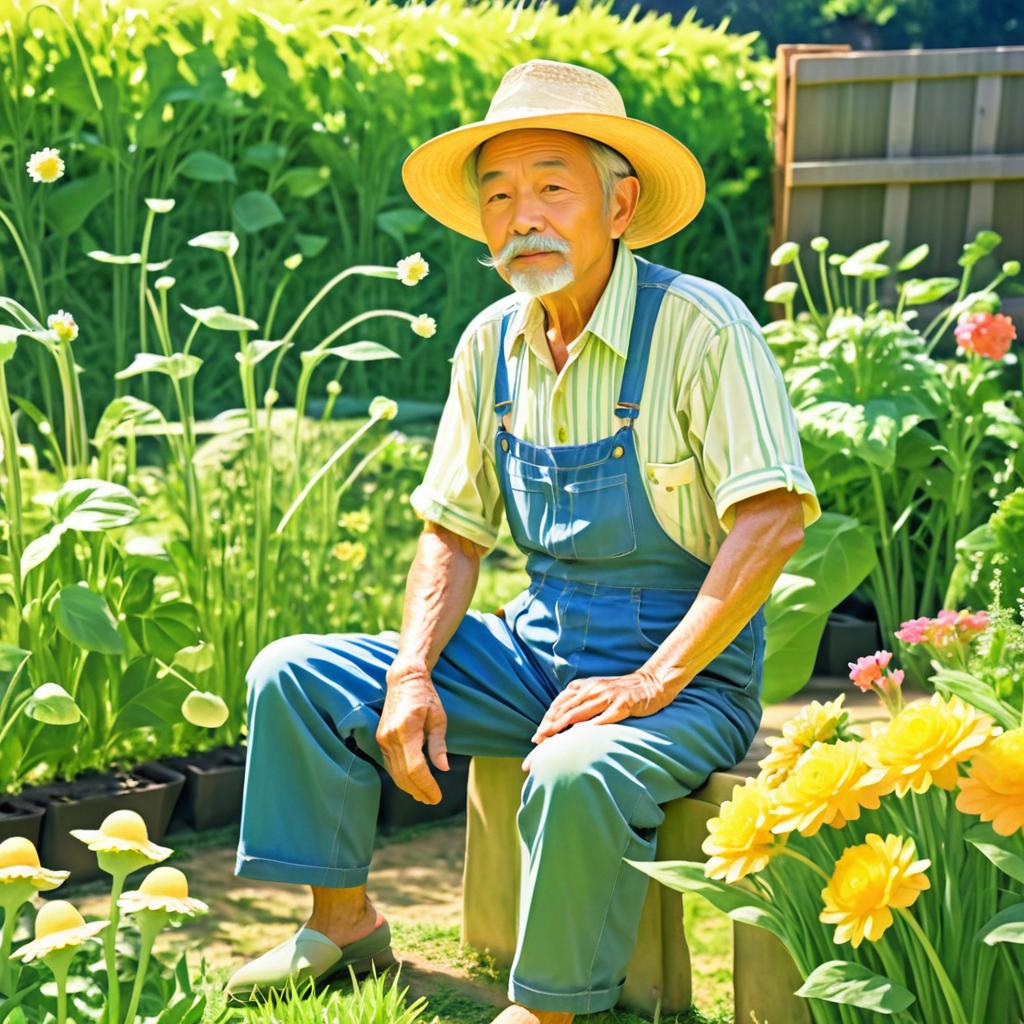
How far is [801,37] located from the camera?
1667 centimetres

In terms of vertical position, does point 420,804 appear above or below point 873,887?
below

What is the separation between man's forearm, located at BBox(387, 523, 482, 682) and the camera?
266 centimetres

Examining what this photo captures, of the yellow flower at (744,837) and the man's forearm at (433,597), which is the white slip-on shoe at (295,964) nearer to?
the man's forearm at (433,597)

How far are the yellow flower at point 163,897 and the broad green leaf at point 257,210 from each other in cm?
284

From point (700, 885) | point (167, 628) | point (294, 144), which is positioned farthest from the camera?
point (294, 144)

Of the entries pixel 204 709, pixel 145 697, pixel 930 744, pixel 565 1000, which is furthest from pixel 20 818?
pixel 930 744

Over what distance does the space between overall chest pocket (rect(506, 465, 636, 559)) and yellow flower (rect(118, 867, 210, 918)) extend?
0.90 m

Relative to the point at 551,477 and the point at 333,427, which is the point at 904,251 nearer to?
the point at 333,427

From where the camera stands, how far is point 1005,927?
1.85 metres

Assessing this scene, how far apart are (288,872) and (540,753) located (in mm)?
526

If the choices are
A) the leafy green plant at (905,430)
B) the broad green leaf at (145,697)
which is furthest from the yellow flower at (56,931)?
the leafy green plant at (905,430)

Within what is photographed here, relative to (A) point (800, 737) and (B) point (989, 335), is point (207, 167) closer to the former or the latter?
(B) point (989, 335)

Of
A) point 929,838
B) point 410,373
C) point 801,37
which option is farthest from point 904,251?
point 801,37

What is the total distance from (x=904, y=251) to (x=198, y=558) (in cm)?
267
